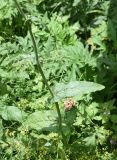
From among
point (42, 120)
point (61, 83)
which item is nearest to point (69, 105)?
point (42, 120)

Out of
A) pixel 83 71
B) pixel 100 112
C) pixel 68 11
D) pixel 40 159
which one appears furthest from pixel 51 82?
pixel 68 11

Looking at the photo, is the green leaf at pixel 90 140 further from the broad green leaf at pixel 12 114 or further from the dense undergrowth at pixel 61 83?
the broad green leaf at pixel 12 114

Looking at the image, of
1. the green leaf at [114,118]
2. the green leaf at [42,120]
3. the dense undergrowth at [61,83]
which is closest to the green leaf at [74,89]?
the dense undergrowth at [61,83]

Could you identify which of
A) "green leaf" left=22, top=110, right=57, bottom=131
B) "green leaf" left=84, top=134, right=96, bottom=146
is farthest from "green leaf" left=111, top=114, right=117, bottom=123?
"green leaf" left=22, top=110, right=57, bottom=131

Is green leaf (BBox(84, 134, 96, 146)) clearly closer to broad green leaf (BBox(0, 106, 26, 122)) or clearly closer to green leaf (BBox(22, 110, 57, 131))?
green leaf (BBox(22, 110, 57, 131))

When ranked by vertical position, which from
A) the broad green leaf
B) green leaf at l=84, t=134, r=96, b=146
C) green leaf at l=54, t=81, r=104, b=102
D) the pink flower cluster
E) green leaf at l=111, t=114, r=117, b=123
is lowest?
green leaf at l=84, t=134, r=96, b=146

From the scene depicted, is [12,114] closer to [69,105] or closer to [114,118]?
[69,105]
